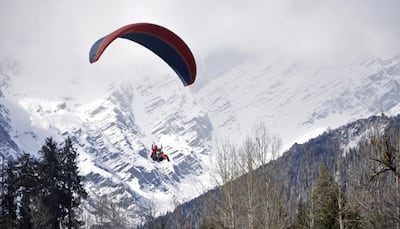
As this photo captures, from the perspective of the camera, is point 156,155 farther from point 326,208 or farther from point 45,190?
point 45,190

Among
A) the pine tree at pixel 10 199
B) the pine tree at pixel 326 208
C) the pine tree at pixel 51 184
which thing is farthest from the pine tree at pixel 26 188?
the pine tree at pixel 326 208

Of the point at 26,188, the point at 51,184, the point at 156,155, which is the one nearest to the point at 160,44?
the point at 156,155

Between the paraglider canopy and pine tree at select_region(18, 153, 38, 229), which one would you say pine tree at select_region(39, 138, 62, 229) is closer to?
pine tree at select_region(18, 153, 38, 229)

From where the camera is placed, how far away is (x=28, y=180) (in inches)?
1703

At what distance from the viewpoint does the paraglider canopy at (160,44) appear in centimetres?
1738

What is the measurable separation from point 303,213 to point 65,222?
19.0 meters

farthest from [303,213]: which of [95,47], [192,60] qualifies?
[95,47]

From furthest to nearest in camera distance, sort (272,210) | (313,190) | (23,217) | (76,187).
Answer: (76,187) < (23,217) < (313,190) < (272,210)

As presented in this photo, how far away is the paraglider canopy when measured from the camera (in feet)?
57.0

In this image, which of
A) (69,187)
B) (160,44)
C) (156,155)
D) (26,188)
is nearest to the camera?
(160,44)

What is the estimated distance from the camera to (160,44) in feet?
66.8

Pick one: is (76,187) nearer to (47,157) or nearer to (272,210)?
(47,157)

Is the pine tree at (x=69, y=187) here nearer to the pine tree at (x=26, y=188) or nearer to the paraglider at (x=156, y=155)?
the pine tree at (x=26, y=188)

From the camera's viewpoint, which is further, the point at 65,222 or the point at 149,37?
the point at 65,222
